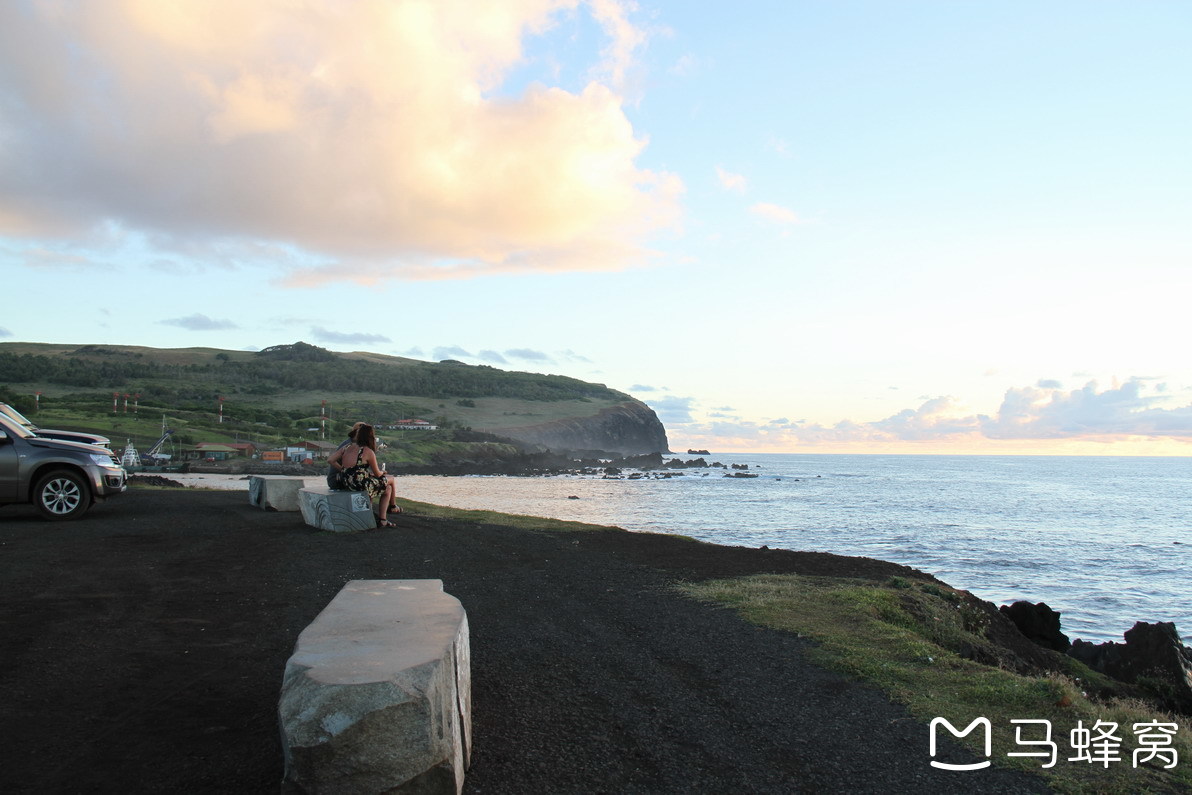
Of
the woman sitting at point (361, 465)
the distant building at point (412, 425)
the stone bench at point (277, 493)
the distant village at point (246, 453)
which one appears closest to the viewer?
the woman sitting at point (361, 465)

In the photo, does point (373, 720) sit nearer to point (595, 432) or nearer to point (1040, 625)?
point (1040, 625)

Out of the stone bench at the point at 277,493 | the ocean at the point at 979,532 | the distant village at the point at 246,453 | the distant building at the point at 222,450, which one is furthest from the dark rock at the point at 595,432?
the stone bench at the point at 277,493

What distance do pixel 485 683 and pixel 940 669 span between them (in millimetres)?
3978

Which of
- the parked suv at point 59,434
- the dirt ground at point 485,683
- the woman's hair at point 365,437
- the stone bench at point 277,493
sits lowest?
the dirt ground at point 485,683

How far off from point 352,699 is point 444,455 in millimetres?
102089

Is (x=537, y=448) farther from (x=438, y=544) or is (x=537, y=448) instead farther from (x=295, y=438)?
(x=438, y=544)

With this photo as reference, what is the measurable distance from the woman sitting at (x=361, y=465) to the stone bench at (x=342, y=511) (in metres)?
0.24

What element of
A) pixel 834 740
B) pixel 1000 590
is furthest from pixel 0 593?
pixel 1000 590

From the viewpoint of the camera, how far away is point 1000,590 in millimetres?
22234

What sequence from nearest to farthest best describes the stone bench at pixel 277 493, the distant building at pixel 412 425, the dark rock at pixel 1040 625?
the dark rock at pixel 1040 625 < the stone bench at pixel 277 493 < the distant building at pixel 412 425

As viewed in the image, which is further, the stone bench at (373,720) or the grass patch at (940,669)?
the grass patch at (940,669)

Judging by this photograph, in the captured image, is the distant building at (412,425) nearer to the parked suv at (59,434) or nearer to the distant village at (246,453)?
the distant village at (246,453)

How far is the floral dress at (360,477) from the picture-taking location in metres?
14.1

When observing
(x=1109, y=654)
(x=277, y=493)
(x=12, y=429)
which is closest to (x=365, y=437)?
(x=277, y=493)
